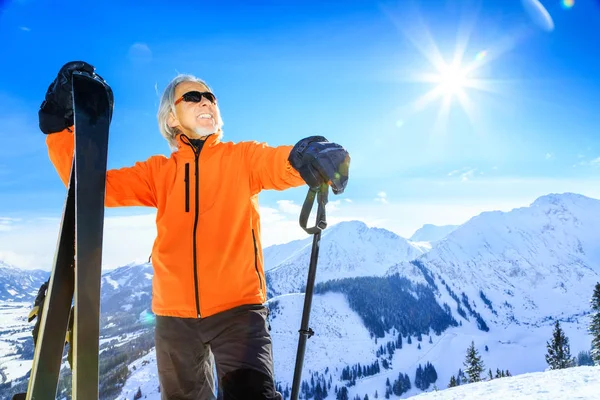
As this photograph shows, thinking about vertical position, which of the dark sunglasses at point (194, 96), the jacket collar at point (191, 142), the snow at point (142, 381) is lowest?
the snow at point (142, 381)

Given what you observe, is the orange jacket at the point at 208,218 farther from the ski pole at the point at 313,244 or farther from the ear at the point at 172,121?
the ear at the point at 172,121

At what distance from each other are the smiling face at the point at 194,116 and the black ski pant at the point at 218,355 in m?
1.54

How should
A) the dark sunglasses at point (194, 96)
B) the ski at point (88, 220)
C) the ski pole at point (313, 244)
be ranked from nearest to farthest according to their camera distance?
1. the ski at point (88, 220)
2. the ski pole at point (313, 244)
3. the dark sunglasses at point (194, 96)

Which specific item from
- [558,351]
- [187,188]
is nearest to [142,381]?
[558,351]

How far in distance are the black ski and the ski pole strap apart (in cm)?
120

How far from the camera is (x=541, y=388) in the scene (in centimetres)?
841

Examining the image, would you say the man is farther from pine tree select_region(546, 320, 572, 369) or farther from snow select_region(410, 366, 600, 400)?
pine tree select_region(546, 320, 572, 369)

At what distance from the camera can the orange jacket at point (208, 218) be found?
271cm

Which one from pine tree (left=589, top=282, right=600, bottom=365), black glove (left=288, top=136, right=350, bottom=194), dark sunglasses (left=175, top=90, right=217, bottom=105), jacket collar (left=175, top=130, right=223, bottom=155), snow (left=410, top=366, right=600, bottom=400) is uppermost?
dark sunglasses (left=175, top=90, right=217, bottom=105)

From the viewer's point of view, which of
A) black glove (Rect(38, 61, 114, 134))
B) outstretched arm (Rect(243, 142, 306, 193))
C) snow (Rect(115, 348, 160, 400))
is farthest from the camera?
snow (Rect(115, 348, 160, 400))

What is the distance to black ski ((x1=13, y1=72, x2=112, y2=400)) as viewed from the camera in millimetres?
1865

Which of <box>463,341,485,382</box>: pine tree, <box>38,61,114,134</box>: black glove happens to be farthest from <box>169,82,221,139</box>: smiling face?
<box>463,341,485,382</box>: pine tree

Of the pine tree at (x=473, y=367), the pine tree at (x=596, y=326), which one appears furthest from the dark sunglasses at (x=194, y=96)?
the pine tree at (x=473, y=367)

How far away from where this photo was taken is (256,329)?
2.55 metres
